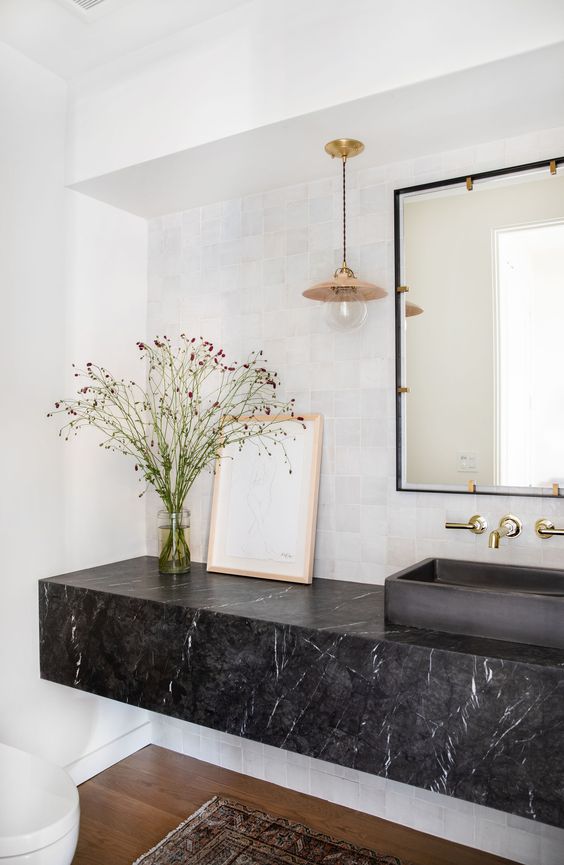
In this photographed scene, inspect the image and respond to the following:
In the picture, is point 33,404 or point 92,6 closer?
point 92,6

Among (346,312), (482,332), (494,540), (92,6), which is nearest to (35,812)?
(494,540)

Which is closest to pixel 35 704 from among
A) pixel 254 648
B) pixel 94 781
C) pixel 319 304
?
pixel 94 781

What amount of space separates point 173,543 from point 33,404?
728mm

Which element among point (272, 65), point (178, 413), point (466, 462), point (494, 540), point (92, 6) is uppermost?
point (92, 6)

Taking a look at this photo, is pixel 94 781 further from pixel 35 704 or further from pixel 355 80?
pixel 355 80

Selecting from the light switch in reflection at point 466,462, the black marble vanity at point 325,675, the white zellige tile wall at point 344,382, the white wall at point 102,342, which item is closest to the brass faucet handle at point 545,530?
the white zellige tile wall at point 344,382

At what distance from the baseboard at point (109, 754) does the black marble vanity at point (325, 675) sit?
16.9 inches

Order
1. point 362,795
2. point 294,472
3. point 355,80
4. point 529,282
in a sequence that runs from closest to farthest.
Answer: point 355,80
point 529,282
point 362,795
point 294,472

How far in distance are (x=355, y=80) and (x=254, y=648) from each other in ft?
5.40

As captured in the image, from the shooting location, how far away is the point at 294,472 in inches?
97.4

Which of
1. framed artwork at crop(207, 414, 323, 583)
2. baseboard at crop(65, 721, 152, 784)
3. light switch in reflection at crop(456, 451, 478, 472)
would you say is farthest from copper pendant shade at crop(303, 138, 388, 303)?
baseboard at crop(65, 721, 152, 784)

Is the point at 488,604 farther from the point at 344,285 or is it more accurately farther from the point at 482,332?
the point at 344,285

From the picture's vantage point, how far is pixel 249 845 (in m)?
2.12

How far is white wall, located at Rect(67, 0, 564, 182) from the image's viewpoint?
5.61 feet
